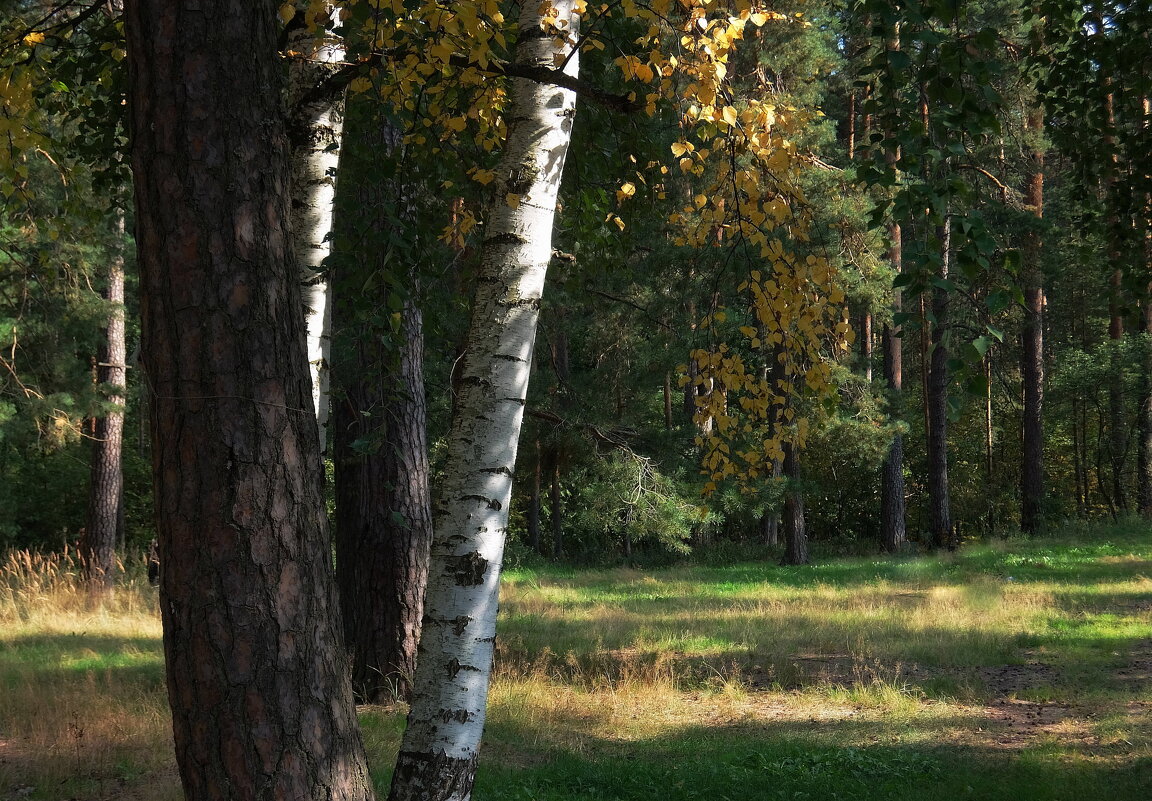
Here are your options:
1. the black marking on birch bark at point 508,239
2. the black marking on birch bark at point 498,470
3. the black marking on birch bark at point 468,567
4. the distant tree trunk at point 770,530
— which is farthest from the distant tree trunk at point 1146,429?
the black marking on birch bark at point 468,567

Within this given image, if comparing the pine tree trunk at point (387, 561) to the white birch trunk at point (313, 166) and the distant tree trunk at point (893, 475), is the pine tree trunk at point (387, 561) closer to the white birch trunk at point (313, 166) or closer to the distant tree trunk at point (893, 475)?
the white birch trunk at point (313, 166)

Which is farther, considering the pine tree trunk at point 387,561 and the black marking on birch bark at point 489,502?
the pine tree trunk at point 387,561

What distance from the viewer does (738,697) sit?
23.3ft

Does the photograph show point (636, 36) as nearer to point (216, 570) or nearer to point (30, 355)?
point (216, 570)

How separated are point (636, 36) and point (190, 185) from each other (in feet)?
9.41

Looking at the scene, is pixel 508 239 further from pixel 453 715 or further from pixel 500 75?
pixel 453 715

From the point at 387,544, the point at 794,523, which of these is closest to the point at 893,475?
the point at 794,523

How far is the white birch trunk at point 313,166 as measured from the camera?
335 cm

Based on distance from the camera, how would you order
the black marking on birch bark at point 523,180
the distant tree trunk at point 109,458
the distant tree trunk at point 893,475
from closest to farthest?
1. the black marking on birch bark at point 523,180
2. the distant tree trunk at point 109,458
3. the distant tree trunk at point 893,475

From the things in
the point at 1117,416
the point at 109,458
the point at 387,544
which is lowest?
the point at 387,544

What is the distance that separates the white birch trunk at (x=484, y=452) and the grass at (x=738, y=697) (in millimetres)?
1711

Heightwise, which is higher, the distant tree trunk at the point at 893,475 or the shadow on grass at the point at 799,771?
the distant tree trunk at the point at 893,475

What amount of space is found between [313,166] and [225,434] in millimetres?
1430

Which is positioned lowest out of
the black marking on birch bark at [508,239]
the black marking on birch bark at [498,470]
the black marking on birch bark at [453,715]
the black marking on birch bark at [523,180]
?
the black marking on birch bark at [453,715]
